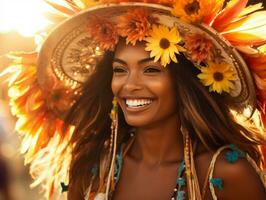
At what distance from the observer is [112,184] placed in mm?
4266

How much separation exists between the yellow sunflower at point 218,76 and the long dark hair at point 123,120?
0.09 meters

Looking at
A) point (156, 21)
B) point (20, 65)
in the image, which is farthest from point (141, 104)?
point (20, 65)

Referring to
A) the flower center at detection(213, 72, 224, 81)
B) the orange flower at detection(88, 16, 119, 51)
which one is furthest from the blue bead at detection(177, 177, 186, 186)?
the orange flower at detection(88, 16, 119, 51)

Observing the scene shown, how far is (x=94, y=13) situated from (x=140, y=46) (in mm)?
298

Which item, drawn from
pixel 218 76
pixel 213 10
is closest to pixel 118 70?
pixel 218 76

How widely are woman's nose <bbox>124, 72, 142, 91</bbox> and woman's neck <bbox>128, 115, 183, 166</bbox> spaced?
0.30 metres

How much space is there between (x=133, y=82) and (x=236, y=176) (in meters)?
0.72

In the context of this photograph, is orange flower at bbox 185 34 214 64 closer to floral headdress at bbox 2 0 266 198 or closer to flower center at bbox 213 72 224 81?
floral headdress at bbox 2 0 266 198

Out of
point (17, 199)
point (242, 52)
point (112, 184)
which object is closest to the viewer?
point (242, 52)

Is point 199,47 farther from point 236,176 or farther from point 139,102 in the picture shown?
point 236,176

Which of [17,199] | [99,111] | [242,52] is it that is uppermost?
[242,52]

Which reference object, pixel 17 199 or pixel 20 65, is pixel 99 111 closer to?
pixel 20 65

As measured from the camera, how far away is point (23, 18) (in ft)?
14.0

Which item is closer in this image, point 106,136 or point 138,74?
point 138,74
